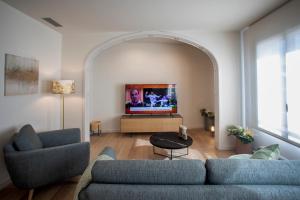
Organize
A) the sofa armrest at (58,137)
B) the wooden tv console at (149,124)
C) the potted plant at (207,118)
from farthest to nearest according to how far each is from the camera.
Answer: the potted plant at (207,118) < the wooden tv console at (149,124) < the sofa armrest at (58,137)

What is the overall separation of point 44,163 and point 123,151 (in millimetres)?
2074

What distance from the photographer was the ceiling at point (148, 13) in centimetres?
279

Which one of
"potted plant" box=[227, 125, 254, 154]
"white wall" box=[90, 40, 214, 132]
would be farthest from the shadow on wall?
"potted plant" box=[227, 125, 254, 154]

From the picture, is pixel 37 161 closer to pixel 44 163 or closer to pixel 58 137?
pixel 44 163

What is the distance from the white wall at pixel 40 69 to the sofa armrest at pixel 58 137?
0.46 metres

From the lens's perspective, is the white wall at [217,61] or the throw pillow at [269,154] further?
the white wall at [217,61]

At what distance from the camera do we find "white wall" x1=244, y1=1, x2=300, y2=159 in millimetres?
2752

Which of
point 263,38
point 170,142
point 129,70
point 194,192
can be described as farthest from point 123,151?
point 263,38

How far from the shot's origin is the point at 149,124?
18.3 feet

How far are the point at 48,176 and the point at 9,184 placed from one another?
37.7 inches

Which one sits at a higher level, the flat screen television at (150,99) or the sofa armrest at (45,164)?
the flat screen television at (150,99)

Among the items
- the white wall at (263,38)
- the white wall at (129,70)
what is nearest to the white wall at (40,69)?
the white wall at (129,70)

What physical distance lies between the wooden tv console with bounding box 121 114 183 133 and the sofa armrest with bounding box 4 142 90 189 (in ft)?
9.21

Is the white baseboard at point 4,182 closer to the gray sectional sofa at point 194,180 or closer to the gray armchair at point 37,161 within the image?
the gray armchair at point 37,161
